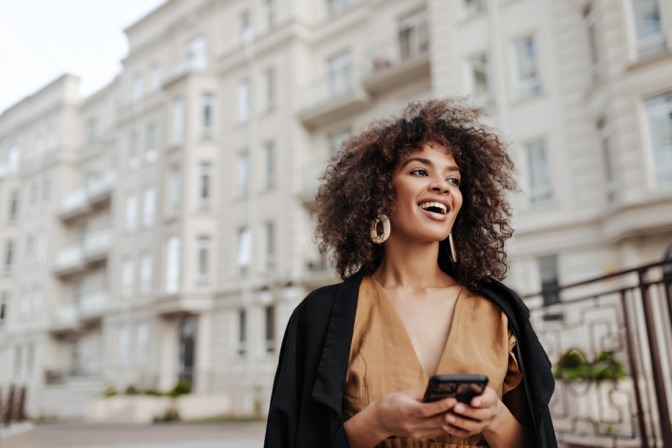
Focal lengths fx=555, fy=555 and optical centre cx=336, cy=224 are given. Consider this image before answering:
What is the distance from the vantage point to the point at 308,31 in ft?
68.3

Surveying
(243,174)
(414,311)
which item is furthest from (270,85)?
(414,311)

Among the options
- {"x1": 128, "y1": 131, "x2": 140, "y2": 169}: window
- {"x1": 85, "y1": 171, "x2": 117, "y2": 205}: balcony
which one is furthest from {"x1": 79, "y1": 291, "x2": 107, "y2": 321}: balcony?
{"x1": 128, "y1": 131, "x2": 140, "y2": 169}: window

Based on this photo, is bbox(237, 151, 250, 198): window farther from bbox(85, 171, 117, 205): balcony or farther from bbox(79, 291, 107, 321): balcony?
bbox(79, 291, 107, 321): balcony

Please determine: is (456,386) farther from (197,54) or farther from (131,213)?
(131,213)

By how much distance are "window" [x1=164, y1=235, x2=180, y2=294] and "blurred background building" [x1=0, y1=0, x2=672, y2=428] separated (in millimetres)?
87

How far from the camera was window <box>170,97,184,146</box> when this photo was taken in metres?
23.3

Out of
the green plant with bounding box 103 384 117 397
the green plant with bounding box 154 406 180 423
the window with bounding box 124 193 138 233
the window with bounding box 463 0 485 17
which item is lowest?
the green plant with bounding box 154 406 180 423

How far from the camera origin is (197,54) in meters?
24.2

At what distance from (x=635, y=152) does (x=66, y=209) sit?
28015 millimetres

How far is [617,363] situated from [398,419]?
664 centimetres

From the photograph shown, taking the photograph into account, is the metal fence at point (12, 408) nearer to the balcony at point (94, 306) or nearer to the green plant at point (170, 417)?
the green plant at point (170, 417)

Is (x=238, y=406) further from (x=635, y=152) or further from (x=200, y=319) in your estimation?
(x=635, y=152)

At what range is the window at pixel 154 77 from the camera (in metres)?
25.9

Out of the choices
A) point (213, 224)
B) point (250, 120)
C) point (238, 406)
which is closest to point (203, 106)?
point (250, 120)
